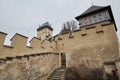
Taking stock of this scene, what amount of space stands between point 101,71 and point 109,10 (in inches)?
405

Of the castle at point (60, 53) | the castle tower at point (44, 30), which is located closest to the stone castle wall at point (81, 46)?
the castle at point (60, 53)

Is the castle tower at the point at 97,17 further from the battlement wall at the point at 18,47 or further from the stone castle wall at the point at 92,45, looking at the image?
the battlement wall at the point at 18,47

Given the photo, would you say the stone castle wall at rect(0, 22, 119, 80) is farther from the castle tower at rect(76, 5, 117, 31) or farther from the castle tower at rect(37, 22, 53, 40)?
the castle tower at rect(37, 22, 53, 40)

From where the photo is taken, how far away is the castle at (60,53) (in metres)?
5.05

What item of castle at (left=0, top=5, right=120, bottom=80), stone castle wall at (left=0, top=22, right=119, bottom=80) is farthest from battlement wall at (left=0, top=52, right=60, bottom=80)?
stone castle wall at (left=0, top=22, right=119, bottom=80)

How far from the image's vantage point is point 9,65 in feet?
15.3

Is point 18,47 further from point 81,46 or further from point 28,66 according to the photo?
point 81,46

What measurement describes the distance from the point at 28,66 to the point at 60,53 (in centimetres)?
357

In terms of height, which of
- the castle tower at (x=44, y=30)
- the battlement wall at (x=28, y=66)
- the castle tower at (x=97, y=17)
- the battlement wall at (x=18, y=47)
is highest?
the castle tower at (x=44, y=30)

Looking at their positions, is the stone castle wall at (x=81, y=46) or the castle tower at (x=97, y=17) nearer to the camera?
the stone castle wall at (x=81, y=46)

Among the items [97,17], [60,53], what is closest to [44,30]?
[97,17]

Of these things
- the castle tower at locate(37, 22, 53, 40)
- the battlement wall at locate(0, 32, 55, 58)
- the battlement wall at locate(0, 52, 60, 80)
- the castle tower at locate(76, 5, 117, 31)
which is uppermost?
the castle tower at locate(37, 22, 53, 40)

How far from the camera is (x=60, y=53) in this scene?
8688 millimetres

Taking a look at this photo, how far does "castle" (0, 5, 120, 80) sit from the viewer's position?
5.05 m
